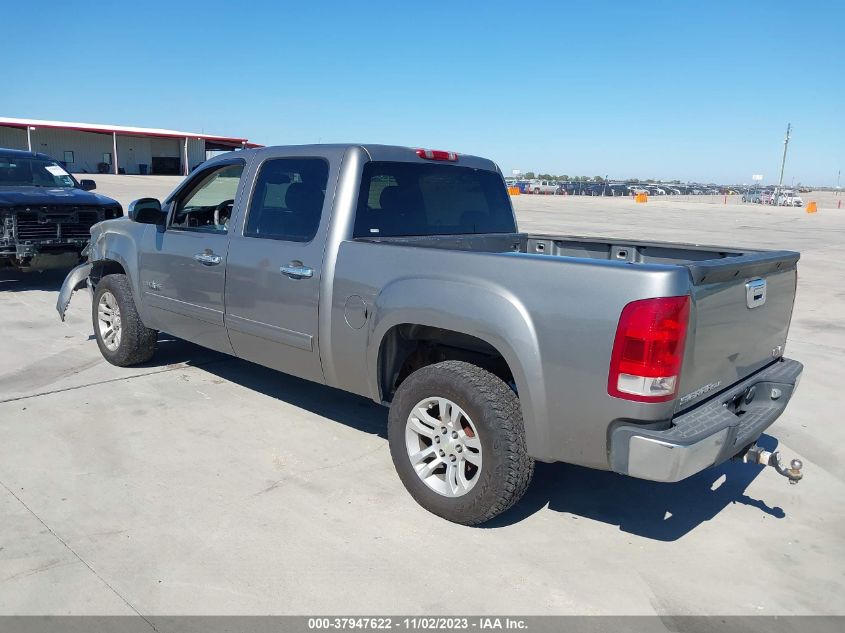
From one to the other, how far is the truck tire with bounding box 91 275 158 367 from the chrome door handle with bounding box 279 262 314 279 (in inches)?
84.2

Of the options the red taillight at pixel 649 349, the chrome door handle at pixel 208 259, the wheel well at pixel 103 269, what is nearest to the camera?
the red taillight at pixel 649 349

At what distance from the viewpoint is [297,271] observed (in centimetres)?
429

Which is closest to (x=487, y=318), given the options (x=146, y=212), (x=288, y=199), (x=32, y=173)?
(x=288, y=199)

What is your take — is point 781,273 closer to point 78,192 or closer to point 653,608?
point 653,608

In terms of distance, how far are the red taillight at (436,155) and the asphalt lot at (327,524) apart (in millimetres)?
1891

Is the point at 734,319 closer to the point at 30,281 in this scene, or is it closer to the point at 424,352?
the point at 424,352

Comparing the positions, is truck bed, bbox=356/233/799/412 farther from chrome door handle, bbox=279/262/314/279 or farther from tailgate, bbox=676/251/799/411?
chrome door handle, bbox=279/262/314/279

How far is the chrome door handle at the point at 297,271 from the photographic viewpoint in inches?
166

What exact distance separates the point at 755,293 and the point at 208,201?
4.91 metres

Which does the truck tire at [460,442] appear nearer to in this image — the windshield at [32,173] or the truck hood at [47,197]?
the truck hood at [47,197]

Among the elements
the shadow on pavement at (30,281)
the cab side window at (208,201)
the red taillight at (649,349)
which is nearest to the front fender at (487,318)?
the red taillight at (649,349)

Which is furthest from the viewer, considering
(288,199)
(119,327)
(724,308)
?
(119,327)

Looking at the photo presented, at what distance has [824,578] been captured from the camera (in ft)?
10.8

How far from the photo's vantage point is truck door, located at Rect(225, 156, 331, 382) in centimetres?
428
